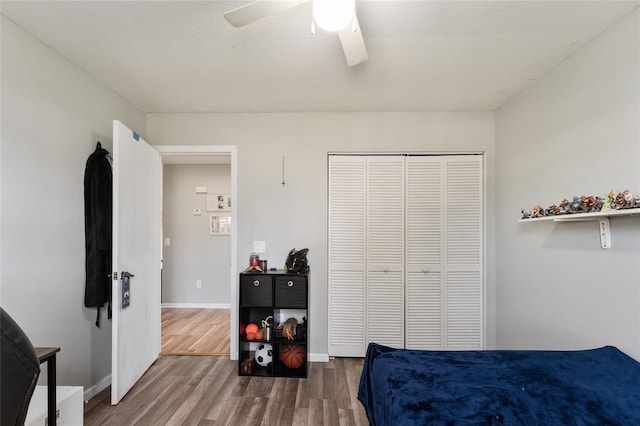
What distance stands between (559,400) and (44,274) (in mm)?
2961

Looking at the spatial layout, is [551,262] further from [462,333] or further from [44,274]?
[44,274]

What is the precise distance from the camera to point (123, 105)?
2643mm

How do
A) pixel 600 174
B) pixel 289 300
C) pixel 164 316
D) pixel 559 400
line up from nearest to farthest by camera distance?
1. pixel 559 400
2. pixel 600 174
3. pixel 289 300
4. pixel 164 316

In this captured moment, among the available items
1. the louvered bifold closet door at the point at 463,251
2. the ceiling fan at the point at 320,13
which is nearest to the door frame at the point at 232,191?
the ceiling fan at the point at 320,13

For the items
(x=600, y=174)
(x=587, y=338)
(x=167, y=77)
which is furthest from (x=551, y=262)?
(x=167, y=77)

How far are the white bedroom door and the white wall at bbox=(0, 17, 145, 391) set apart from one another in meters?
0.25

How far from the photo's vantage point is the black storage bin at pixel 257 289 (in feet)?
8.50

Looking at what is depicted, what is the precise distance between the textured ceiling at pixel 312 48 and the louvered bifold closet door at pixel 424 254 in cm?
73

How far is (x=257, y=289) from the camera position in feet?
8.54

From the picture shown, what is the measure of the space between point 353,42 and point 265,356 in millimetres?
2652

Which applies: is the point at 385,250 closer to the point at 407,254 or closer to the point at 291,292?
the point at 407,254

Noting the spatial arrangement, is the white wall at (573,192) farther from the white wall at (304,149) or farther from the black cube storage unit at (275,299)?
the black cube storage unit at (275,299)

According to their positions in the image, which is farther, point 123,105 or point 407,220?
point 407,220

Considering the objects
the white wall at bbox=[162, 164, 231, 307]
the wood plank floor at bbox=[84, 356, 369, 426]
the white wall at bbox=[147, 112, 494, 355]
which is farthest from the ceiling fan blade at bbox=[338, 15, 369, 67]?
the white wall at bbox=[162, 164, 231, 307]
